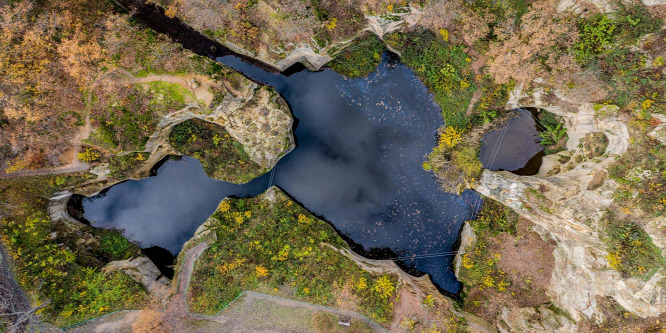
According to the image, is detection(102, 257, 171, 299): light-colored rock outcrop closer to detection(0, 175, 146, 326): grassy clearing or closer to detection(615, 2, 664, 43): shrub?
detection(0, 175, 146, 326): grassy clearing

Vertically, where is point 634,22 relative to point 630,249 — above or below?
above

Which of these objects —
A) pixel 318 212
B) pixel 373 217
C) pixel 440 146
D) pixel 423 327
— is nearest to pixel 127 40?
pixel 318 212

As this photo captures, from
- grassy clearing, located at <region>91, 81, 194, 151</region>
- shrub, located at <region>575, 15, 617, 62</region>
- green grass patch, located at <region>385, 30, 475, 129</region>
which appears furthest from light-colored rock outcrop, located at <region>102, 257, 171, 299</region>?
shrub, located at <region>575, 15, 617, 62</region>

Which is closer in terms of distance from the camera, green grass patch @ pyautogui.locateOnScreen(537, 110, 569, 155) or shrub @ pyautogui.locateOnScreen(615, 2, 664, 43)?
shrub @ pyautogui.locateOnScreen(615, 2, 664, 43)

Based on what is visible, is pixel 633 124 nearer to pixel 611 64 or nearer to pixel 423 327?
pixel 611 64

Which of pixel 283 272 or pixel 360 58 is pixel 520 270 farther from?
pixel 360 58

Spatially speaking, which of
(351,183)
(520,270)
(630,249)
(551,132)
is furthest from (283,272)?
(551,132)

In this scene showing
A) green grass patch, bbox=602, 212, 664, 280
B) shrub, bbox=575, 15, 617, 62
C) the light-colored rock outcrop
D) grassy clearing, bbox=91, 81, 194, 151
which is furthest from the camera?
the light-colored rock outcrop
